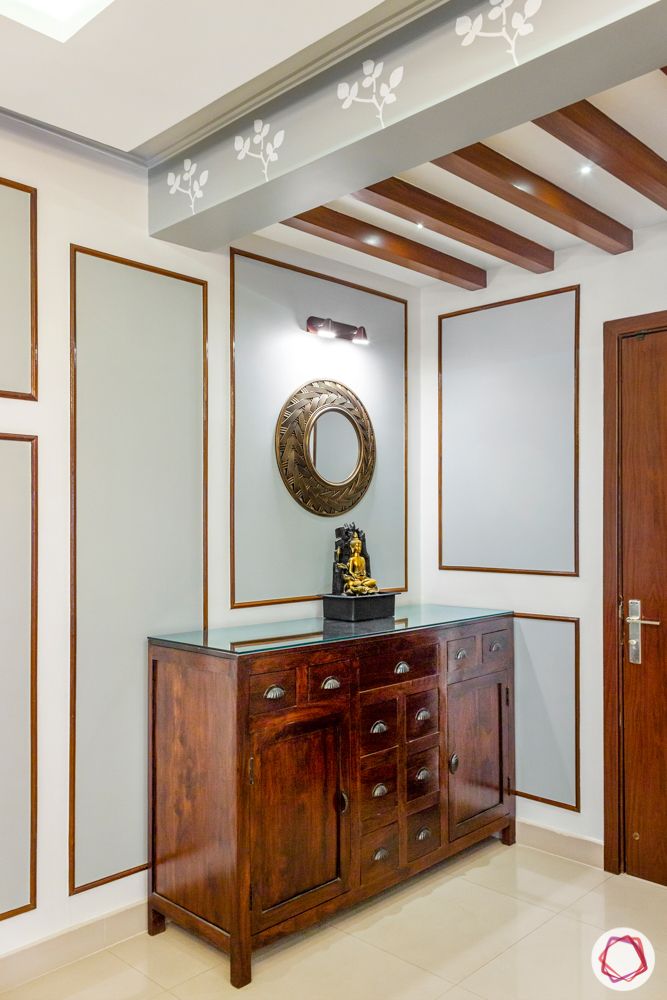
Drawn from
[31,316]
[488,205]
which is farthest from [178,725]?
[488,205]

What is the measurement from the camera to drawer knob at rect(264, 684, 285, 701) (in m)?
2.66

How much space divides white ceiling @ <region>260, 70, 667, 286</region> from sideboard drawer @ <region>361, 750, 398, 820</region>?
2.17m

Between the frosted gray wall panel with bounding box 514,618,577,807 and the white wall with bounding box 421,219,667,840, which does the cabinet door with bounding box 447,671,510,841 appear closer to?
the frosted gray wall panel with bounding box 514,618,577,807

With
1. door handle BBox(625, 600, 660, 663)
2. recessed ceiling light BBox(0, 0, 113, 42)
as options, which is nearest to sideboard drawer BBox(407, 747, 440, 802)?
door handle BBox(625, 600, 660, 663)

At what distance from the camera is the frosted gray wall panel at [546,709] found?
3.58 m

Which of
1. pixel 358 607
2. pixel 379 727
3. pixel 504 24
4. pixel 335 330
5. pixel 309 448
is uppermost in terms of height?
pixel 504 24

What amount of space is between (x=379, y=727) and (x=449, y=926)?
754 millimetres

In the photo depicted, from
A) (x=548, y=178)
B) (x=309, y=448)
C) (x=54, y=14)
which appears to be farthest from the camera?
(x=309, y=448)

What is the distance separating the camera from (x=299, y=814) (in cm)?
276

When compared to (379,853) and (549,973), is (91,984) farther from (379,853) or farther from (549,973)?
(549,973)

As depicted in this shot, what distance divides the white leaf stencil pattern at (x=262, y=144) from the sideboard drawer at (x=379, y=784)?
212 cm

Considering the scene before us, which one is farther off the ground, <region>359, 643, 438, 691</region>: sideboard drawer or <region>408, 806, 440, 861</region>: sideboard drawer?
<region>359, 643, 438, 691</region>: sideboard drawer

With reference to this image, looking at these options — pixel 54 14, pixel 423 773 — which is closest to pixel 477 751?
pixel 423 773

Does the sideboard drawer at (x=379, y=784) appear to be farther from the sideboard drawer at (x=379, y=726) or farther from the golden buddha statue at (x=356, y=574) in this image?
the golden buddha statue at (x=356, y=574)
